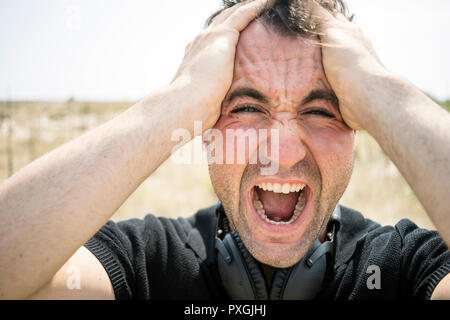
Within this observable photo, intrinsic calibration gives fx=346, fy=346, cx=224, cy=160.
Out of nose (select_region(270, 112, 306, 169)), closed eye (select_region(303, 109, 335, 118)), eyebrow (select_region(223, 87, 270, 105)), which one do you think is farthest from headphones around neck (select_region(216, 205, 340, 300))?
eyebrow (select_region(223, 87, 270, 105))

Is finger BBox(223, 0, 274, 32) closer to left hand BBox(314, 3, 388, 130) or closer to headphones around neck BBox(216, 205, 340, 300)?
left hand BBox(314, 3, 388, 130)

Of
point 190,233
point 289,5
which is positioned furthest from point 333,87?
point 190,233

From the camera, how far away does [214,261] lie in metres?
2.32

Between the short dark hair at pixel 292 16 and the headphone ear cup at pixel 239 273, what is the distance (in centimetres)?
141

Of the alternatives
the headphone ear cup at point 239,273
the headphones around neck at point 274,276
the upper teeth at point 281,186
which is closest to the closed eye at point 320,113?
the upper teeth at point 281,186

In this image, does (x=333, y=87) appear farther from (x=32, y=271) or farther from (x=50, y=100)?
(x=50, y=100)

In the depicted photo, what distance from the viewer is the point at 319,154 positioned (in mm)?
2152

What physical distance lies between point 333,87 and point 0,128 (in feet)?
55.0

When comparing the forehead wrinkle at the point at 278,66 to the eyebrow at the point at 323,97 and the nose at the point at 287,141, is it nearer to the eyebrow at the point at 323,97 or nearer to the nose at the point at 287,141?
the eyebrow at the point at 323,97

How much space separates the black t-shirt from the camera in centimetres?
197

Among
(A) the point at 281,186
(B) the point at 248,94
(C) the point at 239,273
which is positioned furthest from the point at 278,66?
(C) the point at 239,273

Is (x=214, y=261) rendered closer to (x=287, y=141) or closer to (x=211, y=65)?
(x=287, y=141)

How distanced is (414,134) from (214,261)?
1.43 meters

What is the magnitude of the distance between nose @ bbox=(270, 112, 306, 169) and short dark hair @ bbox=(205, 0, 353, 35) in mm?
543
